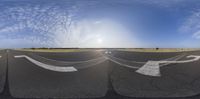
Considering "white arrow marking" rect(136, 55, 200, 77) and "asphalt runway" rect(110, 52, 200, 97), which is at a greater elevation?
"white arrow marking" rect(136, 55, 200, 77)

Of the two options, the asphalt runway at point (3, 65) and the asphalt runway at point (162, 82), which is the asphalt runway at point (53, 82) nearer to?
the asphalt runway at point (3, 65)

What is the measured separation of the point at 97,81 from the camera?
394 centimetres

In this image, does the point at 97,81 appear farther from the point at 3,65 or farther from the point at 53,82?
the point at 3,65

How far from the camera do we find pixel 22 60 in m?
4.06

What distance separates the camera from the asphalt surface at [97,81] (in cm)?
377

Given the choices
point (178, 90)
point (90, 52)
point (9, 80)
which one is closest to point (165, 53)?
point (178, 90)

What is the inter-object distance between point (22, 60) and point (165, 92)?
3.02 m

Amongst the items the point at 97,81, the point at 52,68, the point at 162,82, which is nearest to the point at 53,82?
the point at 52,68

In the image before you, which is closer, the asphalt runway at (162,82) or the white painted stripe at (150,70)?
the asphalt runway at (162,82)

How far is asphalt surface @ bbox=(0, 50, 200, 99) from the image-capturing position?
377cm

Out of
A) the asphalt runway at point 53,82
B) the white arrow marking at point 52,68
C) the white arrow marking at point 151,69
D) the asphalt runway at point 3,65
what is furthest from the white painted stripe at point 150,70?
the asphalt runway at point 3,65

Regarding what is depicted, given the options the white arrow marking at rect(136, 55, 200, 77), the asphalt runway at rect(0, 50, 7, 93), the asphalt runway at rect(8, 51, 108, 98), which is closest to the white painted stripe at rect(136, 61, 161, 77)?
the white arrow marking at rect(136, 55, 200, 77)

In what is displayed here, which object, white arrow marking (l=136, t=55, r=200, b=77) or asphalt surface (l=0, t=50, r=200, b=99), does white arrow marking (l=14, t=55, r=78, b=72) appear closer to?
asphalt surface (l=0, t=50, r=200, b=99)

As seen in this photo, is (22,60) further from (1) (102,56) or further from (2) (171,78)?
(2) (171,78)
